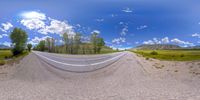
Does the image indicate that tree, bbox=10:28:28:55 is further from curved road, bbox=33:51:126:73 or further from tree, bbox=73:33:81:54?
curved road, bbox=33:51:126:73

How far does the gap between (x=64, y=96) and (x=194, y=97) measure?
5.00 m

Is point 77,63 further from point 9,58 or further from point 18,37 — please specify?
point 18,37

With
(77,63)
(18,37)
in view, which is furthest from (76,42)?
(77,63)

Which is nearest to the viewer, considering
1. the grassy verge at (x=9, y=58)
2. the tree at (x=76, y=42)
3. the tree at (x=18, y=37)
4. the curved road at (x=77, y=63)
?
the curved road at (x=77, y=63)

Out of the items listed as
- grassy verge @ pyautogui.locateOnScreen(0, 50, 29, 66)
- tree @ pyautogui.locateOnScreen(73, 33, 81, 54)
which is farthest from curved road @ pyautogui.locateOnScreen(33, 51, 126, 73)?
tree @ pyautogui.locateOnScreen(73, 33, 81, 54)

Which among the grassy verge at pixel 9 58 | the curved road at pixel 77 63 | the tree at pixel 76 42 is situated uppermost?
the tree at pixel 76 42

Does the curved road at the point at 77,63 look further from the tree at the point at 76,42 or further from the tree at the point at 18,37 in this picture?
the tree at the point at 18,37

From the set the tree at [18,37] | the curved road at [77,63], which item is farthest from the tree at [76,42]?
the curved road at [77,63]

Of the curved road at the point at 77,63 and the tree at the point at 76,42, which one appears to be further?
the tree at the point at 76,42

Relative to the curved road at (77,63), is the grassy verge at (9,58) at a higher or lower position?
higher

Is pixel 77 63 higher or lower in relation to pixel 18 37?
lower

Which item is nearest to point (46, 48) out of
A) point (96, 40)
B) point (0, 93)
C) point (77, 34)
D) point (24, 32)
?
point (24, 32)

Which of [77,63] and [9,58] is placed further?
[9,58]

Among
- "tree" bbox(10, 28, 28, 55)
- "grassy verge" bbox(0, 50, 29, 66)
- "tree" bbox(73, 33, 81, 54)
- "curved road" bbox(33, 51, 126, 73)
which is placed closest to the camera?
"curved road" bbox(33, 51, 126, 73)
